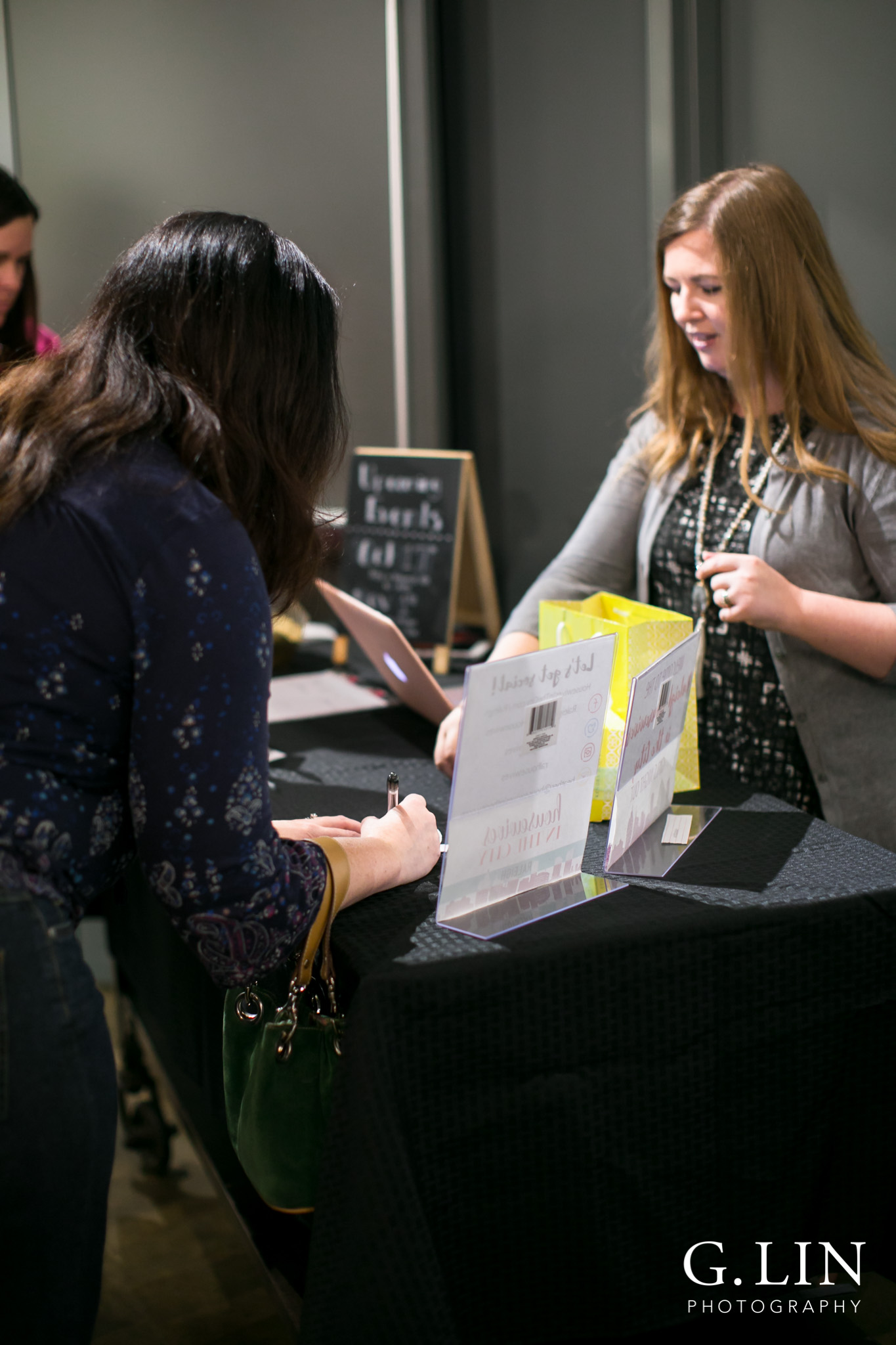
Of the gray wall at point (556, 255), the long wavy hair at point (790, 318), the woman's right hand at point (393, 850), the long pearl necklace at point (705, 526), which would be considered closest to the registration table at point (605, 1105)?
the woman's right hand at point (393, 850)

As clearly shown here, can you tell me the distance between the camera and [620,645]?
1.45 m

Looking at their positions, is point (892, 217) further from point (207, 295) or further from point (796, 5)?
point (207, 295)

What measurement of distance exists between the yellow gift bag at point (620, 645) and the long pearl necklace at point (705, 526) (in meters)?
0.23

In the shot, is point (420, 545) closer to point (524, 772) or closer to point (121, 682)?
point (524, 772)

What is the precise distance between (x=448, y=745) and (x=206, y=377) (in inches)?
29.2

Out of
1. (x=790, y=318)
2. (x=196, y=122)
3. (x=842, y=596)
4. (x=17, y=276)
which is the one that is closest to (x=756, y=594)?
(x=842, y=596)

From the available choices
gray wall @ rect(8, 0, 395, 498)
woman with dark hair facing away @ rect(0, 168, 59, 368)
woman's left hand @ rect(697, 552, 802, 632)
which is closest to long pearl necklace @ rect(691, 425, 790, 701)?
woman's left hand @ rect(697, 552, 802, 632)

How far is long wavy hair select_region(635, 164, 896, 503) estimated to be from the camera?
5.48ft

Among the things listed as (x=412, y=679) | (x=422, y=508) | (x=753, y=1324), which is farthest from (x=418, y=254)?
(x=753, y=1324)

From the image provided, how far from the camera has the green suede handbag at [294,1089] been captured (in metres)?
1.14

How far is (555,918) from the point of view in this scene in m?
1.13

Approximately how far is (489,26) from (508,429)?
1.01 m

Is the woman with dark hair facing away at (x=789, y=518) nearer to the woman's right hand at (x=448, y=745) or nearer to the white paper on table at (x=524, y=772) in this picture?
the woman's right hand at (x=448, y=745)

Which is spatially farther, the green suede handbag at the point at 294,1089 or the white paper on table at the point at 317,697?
the white paper on table at the point at 317,697
